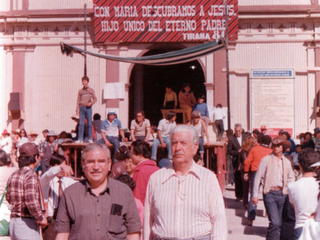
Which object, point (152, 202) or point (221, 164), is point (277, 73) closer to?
point (221, 164)

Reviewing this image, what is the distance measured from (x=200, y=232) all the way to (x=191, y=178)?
437 millimetres

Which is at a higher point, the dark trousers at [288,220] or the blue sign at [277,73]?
the blue sign at [277,73]

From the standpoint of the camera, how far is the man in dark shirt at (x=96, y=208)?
167 inches

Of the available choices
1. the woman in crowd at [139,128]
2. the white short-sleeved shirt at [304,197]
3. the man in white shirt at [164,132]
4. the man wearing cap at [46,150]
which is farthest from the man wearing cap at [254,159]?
the man wearing cap at [46,150]

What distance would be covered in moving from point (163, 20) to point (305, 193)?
Answer: 653 inches

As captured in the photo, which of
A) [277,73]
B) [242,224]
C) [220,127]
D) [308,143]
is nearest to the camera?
[242,224]

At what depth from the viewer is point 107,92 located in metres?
22.1

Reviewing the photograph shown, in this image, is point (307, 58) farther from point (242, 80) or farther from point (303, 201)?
point (303, 201)

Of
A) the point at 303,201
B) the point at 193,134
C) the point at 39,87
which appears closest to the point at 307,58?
the point at 39,87

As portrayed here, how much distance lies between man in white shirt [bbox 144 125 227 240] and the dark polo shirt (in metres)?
0.39

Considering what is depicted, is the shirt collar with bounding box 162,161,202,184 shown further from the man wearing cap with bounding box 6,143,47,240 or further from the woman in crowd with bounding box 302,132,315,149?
the woman in crowd with bounding box 302,132,315,149

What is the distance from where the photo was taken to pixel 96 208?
4254 mm

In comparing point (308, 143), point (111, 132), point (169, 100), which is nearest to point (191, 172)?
point (111, 132)

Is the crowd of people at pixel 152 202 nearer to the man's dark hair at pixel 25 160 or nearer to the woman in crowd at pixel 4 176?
the man's dark hair at pixel 25 160
